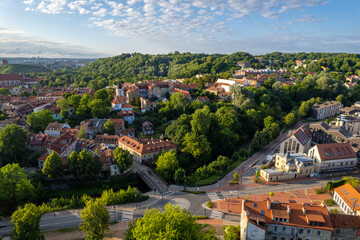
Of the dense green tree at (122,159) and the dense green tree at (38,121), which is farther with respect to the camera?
the dense green tree at (38,121)

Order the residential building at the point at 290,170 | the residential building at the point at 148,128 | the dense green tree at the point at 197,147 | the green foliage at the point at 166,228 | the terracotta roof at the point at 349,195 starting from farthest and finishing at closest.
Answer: the residential building at the point at 148,128 < the dense green tree at the point at 197,147 < the residential building at the point at 290,170 < the terracotta roof at the point at 349,195 < the green foliage at the point at 166,228

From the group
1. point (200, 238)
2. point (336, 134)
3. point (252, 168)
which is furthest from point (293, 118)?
point (200, 238)

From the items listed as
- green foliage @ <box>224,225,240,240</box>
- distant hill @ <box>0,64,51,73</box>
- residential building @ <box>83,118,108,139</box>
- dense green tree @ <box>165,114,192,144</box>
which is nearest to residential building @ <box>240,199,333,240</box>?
green foliage @ <box>224,225,240,240</box>

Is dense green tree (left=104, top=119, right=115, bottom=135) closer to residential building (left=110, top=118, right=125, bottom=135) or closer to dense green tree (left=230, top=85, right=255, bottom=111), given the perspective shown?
residential building (left=110, top=118, right=125, bottom=135)

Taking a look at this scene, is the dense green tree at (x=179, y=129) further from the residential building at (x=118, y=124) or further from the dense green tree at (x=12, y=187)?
the dense green tree at (x=12, y=187)

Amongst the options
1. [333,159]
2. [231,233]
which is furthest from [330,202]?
[231,233]

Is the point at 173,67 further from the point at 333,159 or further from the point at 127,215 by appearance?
the point at 127,215

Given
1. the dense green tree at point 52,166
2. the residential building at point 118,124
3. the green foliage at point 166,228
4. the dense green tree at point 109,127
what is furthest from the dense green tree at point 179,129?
the green foliage at point 166,228
